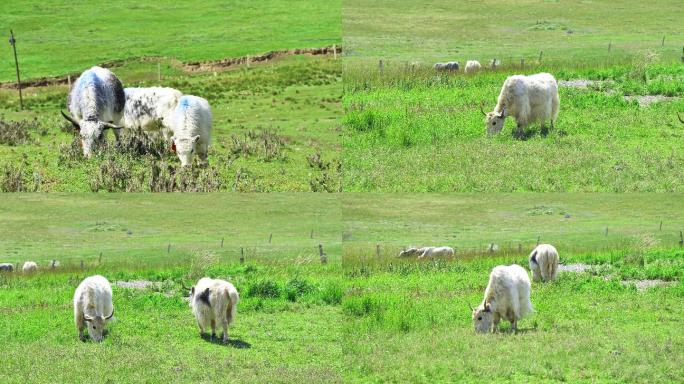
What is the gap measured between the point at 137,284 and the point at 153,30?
44.6 m

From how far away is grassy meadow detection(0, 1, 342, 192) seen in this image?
892 inches

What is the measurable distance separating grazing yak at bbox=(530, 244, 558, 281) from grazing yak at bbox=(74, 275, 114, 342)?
9.38 meters

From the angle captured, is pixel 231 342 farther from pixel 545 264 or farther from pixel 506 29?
pixel 506 29

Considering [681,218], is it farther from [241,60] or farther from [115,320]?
[115,320]

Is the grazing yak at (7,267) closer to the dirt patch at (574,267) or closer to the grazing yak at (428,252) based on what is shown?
the grazing yak at (428,252)

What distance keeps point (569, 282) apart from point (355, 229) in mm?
20906

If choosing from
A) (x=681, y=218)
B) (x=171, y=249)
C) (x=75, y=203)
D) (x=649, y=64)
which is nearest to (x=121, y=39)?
(x=75, y=203)

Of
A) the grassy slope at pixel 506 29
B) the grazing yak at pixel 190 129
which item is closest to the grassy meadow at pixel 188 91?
the grazing yak at pixel 190 129

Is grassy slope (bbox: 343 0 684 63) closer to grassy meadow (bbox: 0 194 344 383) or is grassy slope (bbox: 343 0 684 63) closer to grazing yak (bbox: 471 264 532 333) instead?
grassy meadow (bbox: 0 194 344 383)

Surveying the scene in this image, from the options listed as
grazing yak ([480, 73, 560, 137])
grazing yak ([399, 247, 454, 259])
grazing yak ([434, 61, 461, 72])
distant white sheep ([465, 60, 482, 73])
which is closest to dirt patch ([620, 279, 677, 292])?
grazing yak ([480, 73, 560, 137])

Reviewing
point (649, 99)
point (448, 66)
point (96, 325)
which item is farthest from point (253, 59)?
point (96, 325)

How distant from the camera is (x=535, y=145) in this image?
866 inches

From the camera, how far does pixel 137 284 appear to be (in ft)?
78.8

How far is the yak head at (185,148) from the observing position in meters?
22.7
